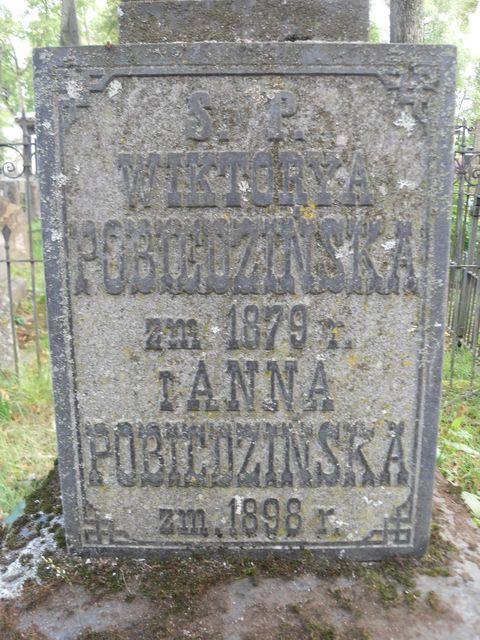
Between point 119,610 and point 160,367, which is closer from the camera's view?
point 119,610

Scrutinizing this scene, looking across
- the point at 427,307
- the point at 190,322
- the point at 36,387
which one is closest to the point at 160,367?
the point at 190,322

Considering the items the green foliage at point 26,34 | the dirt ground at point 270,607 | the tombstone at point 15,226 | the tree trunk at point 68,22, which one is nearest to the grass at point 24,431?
the dirt ground at point 270,607

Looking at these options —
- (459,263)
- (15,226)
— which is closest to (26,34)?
(15,226)

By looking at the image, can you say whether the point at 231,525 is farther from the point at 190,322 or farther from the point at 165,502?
the point at 190,322

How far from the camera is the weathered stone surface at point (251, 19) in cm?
190

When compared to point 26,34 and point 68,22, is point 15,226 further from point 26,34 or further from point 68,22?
point 26,34

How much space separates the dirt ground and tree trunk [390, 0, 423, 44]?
497 cm

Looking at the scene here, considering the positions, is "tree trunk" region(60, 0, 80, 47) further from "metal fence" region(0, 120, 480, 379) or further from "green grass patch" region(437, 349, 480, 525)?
"green grass patch" region(437, 349, 480, 525)

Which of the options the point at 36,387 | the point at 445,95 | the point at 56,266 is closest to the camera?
the point at 445,95

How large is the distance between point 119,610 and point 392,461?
3.39 ft

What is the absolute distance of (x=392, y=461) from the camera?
210cm

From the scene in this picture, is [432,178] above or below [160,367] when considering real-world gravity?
Answer: above

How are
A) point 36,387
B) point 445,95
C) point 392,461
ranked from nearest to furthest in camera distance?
1. point 445,95
2. point 392,461
3. point 36,387

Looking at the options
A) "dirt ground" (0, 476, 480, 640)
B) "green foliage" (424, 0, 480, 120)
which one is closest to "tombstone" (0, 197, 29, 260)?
"dirt ground" (0, 476, 480, 640)
